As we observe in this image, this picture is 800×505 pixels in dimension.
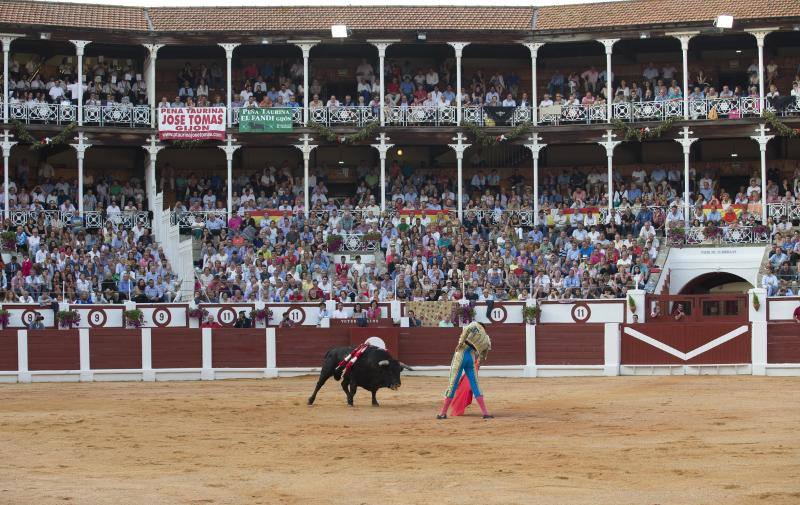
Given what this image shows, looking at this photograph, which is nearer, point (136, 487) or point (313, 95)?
point (136, 487)

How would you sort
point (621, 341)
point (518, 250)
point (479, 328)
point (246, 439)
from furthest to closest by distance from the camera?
1. point (518, 250)
2. point (621, 341)
3. point (479, 328)
4. point (246, 439)

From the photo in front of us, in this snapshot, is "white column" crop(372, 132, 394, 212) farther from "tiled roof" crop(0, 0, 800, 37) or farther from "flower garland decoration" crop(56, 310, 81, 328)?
"flower garland decoration" crop(56, 310, 81, 328)

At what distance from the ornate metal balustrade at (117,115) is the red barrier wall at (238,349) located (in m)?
10.1

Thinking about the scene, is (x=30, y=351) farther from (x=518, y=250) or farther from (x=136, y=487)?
(x=136, y=487)

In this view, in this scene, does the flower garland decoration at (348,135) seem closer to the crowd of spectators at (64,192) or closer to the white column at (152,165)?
the white column at (152,165)

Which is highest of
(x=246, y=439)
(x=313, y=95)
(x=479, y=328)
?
(x=313, y=95)

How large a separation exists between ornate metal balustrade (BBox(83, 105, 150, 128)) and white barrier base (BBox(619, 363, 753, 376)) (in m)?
15.2

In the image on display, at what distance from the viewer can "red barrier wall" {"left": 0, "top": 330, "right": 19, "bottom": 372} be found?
84.4ft

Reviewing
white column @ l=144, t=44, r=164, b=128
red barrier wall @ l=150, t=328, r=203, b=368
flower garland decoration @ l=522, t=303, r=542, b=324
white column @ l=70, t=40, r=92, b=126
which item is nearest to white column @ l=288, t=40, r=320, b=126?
white column @ l=144, t=44, r=164, b=128

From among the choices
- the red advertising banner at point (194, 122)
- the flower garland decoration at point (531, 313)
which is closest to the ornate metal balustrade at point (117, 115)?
the red advertising banner at point (194, 122)

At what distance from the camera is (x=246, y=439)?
48.5ft

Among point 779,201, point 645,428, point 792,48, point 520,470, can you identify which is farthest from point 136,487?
point 792,48

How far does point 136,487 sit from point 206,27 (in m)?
24.7

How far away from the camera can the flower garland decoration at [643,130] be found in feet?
108
